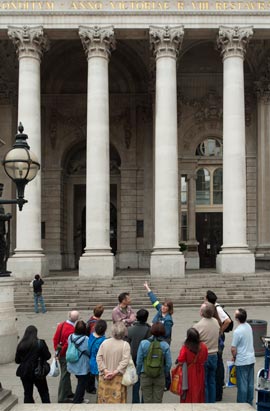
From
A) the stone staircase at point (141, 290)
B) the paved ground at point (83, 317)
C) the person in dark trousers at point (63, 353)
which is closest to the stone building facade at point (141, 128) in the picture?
the stone staircase at point (141, 290)

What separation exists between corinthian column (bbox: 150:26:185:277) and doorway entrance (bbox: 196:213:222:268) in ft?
33.0

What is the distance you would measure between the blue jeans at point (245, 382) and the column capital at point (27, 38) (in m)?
23.8

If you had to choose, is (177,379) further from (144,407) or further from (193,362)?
(144,407)

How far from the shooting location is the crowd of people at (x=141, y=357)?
333 inches

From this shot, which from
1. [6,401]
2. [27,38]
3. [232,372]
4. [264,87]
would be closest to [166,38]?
[27,38]

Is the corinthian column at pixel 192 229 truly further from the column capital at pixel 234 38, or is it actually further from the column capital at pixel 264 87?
the column capital at pixel 234 38

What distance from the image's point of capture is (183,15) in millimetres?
29812

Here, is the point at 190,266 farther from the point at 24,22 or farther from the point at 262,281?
the point at 24,22

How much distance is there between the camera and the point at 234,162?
2941 centimetres

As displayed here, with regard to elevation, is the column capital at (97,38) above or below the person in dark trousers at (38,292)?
above

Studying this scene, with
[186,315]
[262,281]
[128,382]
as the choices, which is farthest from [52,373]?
[262,281]

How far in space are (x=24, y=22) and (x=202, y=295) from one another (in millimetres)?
16731

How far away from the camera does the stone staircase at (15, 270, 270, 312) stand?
24750 mm

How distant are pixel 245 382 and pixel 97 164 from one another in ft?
67.6
